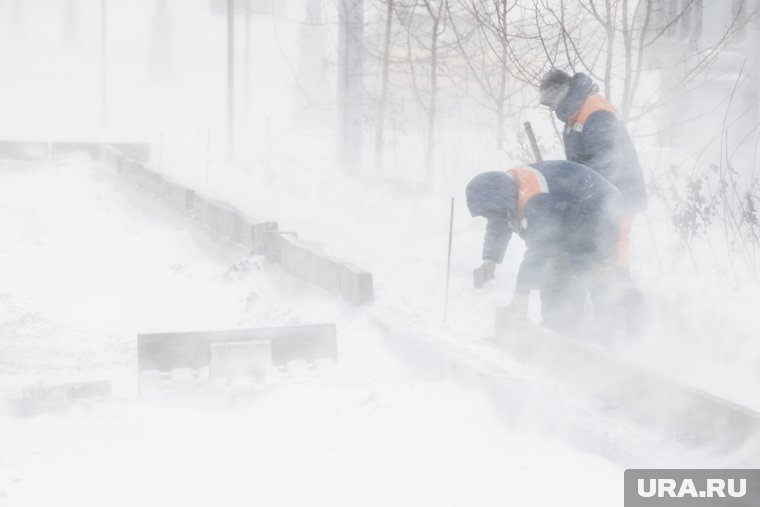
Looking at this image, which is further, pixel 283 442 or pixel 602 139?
pixel 602 139

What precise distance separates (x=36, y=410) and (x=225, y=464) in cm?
140

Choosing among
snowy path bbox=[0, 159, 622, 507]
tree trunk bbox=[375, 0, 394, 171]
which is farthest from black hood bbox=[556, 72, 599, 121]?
tree trunk bbox=[375, 0, 394, 171]

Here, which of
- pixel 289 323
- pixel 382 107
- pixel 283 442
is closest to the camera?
pixel 283 442

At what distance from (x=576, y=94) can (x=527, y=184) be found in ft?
2.28

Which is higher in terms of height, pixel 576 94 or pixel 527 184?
pixel 576 94

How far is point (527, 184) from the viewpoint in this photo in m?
7.59

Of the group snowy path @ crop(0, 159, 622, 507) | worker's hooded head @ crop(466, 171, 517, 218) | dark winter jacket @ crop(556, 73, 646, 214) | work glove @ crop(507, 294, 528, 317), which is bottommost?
snowy path @ crop(0, 159, 622, 507)

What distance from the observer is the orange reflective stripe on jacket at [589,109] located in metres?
7.84

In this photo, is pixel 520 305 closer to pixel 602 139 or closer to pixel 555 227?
pixel 555 227

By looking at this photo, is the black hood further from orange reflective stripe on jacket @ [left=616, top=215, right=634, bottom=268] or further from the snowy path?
the snowy path

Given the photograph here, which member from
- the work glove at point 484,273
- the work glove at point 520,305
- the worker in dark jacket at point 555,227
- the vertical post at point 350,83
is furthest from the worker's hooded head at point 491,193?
the vertical post at point 350,83

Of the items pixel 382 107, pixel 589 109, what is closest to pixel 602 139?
pixel 589 109

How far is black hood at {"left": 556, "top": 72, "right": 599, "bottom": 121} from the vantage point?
786cm

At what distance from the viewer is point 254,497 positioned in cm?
522
